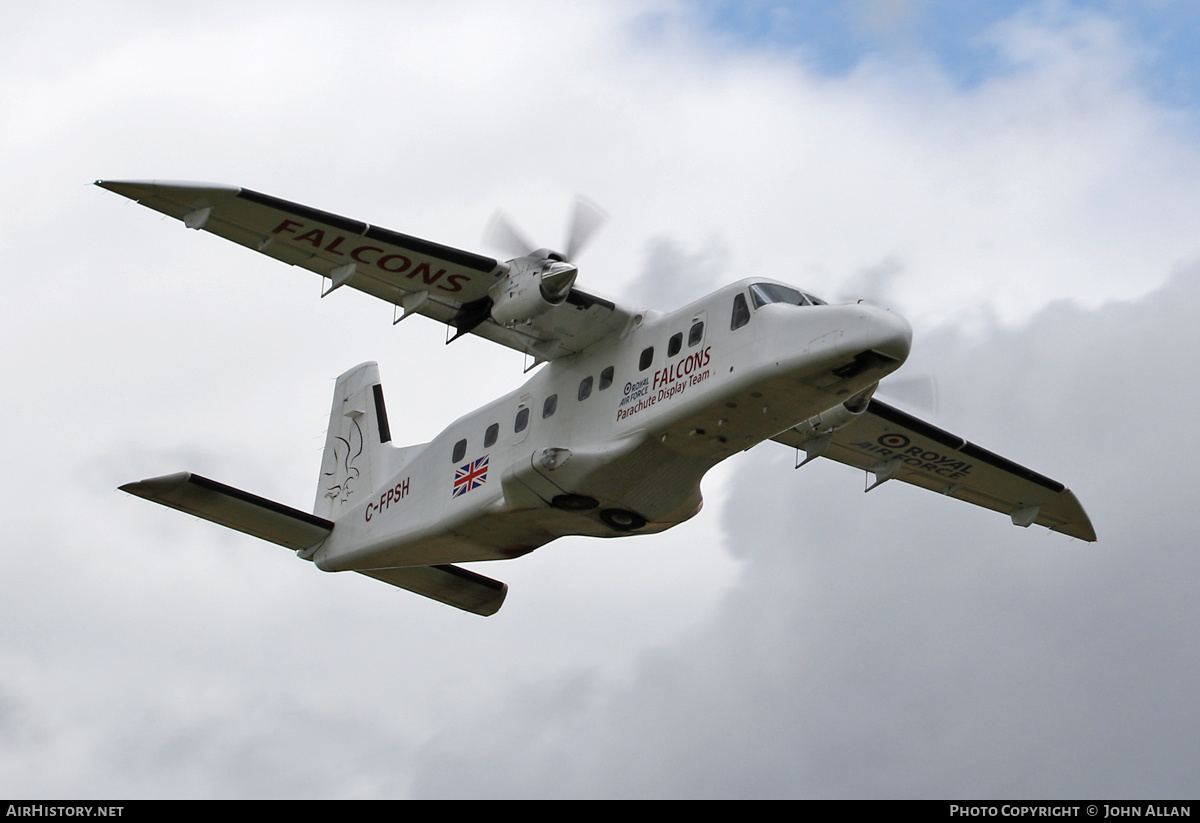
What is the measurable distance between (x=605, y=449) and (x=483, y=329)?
103 inches

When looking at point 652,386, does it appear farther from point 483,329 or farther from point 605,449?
point 483,329

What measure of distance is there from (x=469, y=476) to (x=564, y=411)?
5.76 feet

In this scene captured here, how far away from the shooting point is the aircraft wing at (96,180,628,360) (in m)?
18.0

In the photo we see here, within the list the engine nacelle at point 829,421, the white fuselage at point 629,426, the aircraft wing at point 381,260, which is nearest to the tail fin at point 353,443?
the white fuselage at point 629,426

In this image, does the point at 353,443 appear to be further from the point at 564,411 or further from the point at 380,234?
Result: the point at 380,234

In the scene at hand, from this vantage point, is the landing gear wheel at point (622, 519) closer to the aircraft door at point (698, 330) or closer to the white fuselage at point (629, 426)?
the white fuselage at point (629, 426)

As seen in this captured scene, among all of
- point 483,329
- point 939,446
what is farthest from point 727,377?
point 939,446

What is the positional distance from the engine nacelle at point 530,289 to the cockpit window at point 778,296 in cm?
212

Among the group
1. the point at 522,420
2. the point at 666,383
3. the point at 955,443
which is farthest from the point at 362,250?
the point at 955,443

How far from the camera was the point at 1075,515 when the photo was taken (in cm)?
2328

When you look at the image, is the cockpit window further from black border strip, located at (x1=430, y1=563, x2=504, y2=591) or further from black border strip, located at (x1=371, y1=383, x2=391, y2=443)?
black border strip, located at (x1=371, y1=383, x2=391, y2=443)

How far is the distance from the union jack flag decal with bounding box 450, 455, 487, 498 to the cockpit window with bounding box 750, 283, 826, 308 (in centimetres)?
444

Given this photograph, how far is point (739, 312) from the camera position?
1783 cm
